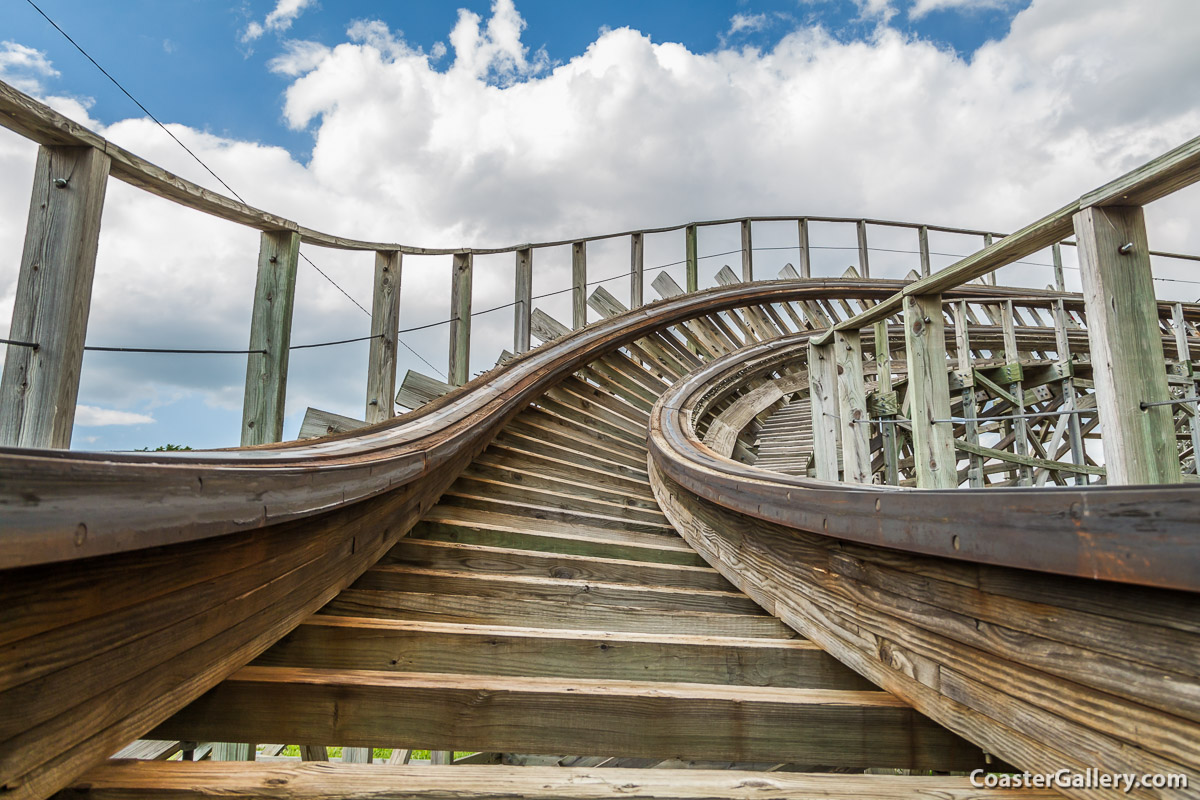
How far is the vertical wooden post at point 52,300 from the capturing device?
1746 millimetres

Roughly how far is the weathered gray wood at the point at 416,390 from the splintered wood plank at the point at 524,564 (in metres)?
1.85

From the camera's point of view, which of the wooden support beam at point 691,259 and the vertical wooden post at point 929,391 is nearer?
the vertical wooden post at point 929,391

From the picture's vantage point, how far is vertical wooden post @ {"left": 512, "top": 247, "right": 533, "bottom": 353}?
6.11 m

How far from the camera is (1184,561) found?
78 cm

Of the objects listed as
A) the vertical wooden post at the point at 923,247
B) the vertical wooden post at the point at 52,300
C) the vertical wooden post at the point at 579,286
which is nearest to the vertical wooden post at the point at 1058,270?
the vertical wooden post at the point at 923,247

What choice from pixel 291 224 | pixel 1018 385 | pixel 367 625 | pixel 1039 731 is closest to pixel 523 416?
pixel 291 224

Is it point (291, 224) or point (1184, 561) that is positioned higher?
point (291, 224)

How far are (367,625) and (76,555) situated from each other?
89 cm

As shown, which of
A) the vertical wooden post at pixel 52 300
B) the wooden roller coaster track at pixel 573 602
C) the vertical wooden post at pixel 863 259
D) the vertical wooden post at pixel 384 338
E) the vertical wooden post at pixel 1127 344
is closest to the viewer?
the wooden roller coaster track at pixel 573 602

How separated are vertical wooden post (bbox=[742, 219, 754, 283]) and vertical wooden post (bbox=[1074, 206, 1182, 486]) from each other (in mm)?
9598

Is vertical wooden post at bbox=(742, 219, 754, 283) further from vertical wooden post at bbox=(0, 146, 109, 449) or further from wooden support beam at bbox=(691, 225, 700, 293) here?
vertical wooden post at bbox=(0, 146, 109, 449)

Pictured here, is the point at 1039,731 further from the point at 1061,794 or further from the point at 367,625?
the point at 367,625

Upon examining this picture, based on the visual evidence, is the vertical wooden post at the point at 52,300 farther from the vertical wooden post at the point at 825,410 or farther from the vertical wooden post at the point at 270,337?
the vertical wooden post at the point at 825,410

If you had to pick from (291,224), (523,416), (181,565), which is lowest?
(181,565)
